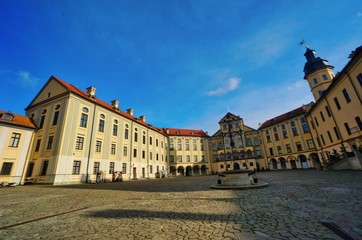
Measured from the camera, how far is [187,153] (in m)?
56.3

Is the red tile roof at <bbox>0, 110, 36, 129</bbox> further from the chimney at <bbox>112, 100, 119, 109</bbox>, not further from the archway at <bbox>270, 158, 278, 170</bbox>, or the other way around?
the archway at <bbox>270, 158, 278, 170</bbox>

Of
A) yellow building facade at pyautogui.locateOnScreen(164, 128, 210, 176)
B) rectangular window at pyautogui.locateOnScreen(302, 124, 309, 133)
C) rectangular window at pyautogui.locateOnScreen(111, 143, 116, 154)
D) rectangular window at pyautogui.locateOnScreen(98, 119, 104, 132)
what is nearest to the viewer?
rectangular window at pyautogui.locateOnScreen(98, 119, 104, 132)

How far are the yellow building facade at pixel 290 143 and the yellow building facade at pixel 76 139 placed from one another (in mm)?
37931

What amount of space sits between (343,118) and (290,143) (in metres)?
23.5

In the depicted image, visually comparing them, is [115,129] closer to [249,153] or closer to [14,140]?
[14,140]

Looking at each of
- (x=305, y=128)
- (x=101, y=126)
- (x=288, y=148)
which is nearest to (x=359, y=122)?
(x=305, y=128)

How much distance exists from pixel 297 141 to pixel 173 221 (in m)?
48.0

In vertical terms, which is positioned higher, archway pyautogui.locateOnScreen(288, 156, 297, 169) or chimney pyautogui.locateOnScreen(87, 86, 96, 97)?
chimney pyautogui.locateOnScreen(87, 86, 96, 97)

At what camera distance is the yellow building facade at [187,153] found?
5419 centimetres


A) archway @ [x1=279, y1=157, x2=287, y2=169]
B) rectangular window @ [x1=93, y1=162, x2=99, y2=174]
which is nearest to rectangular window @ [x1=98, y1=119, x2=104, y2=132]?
rectangular window @ [x1=93, y1=162, x2=99, y2=174]

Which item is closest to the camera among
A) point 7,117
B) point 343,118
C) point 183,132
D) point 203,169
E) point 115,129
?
point 7,117

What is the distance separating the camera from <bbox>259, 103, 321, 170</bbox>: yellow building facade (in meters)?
40.1

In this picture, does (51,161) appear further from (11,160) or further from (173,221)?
(173,221)

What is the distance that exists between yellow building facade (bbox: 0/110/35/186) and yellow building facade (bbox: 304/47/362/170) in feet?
129
